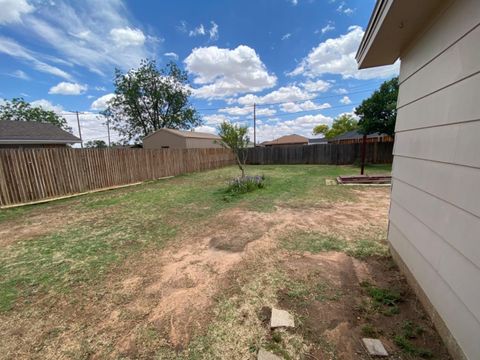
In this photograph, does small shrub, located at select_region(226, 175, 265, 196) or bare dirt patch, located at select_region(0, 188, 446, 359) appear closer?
bare dirt patch, located at select_region(0, 188, 446, 359)

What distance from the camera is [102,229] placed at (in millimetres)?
3900

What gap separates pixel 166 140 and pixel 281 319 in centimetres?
2067

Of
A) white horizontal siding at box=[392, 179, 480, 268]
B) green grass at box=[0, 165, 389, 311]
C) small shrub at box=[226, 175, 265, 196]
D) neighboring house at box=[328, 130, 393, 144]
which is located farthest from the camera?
neighboring house at box=[328, 130, 393, 144]

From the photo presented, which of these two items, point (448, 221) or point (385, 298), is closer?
point (448, 221)

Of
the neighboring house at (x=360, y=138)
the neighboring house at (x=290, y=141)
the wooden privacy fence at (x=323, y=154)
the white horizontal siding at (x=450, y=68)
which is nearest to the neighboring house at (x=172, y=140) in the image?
the wooden privacy fence at (x=323, y=154)

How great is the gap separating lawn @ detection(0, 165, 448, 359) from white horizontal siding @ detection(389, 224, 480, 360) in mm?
200

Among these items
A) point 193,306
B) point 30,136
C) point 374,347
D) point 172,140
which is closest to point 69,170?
point 193,306

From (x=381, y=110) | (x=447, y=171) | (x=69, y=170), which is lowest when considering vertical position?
A: (x=69, y=170)

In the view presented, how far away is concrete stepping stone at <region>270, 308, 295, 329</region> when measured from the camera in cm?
166

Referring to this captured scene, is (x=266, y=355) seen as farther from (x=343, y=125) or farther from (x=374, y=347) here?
(x=343, y=125)

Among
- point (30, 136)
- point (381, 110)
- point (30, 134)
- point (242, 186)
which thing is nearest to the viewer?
point (242, 186)

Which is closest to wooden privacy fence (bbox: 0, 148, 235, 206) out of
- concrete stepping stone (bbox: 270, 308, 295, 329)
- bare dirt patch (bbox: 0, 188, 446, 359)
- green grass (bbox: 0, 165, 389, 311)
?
green grass (bbox: 0, 165, 389, 311)

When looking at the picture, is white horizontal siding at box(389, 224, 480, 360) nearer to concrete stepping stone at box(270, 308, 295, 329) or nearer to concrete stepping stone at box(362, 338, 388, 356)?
concrete stepping stone at box(362, 338, 388, 356)

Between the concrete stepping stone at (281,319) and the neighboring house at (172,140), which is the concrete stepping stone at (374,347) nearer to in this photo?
the concrete stepping stone at (281,319)
